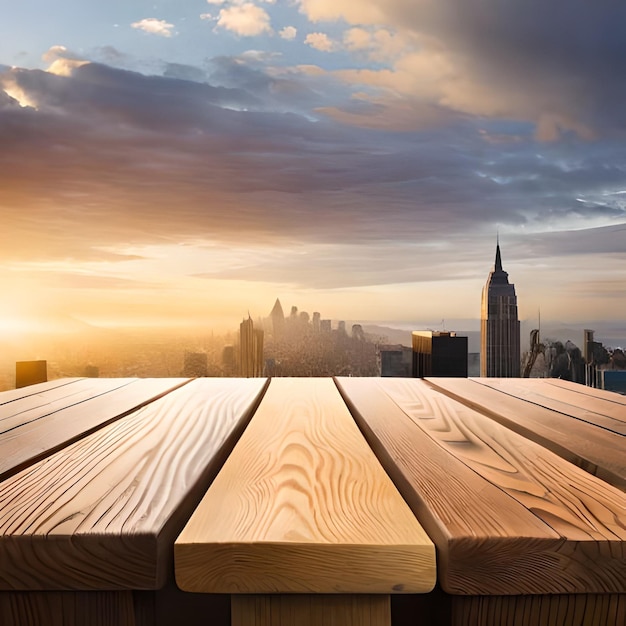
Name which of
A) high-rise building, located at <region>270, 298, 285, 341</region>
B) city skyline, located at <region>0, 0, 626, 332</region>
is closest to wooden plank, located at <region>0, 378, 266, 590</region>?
high-rise building, located at <region>270, 298, 285, 341</region>

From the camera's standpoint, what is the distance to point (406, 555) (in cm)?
50

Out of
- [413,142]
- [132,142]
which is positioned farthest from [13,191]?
[413,142]

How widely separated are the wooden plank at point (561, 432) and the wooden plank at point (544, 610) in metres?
0.18

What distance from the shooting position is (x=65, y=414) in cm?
116

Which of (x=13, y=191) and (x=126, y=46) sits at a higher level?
(x=126, y=46)

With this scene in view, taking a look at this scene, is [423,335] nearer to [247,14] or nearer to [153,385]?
[153,385]

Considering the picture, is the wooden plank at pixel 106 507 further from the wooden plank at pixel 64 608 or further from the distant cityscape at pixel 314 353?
the distant cityscape at pixel 314 353

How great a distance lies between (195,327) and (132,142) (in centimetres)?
177

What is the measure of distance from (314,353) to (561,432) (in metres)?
3.72

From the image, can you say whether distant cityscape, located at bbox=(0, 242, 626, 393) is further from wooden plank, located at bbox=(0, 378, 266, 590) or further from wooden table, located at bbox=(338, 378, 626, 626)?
wooden plank, located at bbox=(0, 378, 266, 590)

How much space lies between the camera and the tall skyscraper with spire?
5039 millimetres

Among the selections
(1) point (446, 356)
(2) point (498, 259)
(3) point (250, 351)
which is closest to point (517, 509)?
(1) point (446, 356)

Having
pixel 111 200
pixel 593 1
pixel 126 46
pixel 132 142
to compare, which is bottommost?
pixel 111 200

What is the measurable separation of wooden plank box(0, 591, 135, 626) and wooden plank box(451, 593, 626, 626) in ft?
1.03
